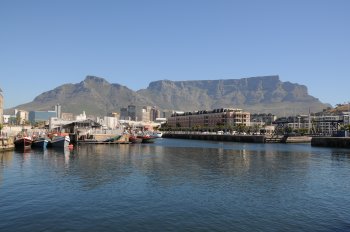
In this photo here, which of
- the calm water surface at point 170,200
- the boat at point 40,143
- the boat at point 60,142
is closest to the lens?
the calm water surface at point 170,200

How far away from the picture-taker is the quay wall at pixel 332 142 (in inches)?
5334

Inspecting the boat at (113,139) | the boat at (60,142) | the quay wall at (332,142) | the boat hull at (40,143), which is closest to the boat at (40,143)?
the boat hull at (40,143)

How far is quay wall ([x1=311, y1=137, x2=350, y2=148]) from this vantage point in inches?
5334

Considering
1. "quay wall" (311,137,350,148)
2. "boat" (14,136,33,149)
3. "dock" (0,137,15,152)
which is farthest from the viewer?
"quay wall" (311,137,350,148)

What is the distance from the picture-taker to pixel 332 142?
→ 14112cm

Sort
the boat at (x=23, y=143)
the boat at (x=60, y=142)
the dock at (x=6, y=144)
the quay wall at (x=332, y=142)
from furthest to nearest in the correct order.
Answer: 1. the quay wall at (x=332, y=142)
2. the boat at (x=60, y=142)
3. the boat at (x=23, y=143)
4. the dock at (x=6, y=144)

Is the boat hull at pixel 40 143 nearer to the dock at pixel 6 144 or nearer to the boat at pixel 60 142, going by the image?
the boat at pixel 60 142

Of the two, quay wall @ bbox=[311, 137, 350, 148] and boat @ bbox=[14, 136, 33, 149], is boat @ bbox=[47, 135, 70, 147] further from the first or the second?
quay wall @ bbox=[311, 137, 350, 148]

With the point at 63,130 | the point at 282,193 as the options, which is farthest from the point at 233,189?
the point at 63,130

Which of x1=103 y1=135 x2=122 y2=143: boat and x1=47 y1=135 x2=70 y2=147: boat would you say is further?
x1=103 y1=135 x2=122 y2=143: boat

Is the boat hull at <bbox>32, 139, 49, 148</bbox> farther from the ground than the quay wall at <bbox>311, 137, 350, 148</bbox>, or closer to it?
farther from the ground

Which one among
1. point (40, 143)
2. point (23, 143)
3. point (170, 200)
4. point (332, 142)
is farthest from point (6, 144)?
point (332, 142)

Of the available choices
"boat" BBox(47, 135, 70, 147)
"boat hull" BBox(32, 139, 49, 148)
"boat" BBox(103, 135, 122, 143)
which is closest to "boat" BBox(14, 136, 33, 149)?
"boat hull" BBox(32, 139, 49, 148)

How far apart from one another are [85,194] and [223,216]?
641 inches
